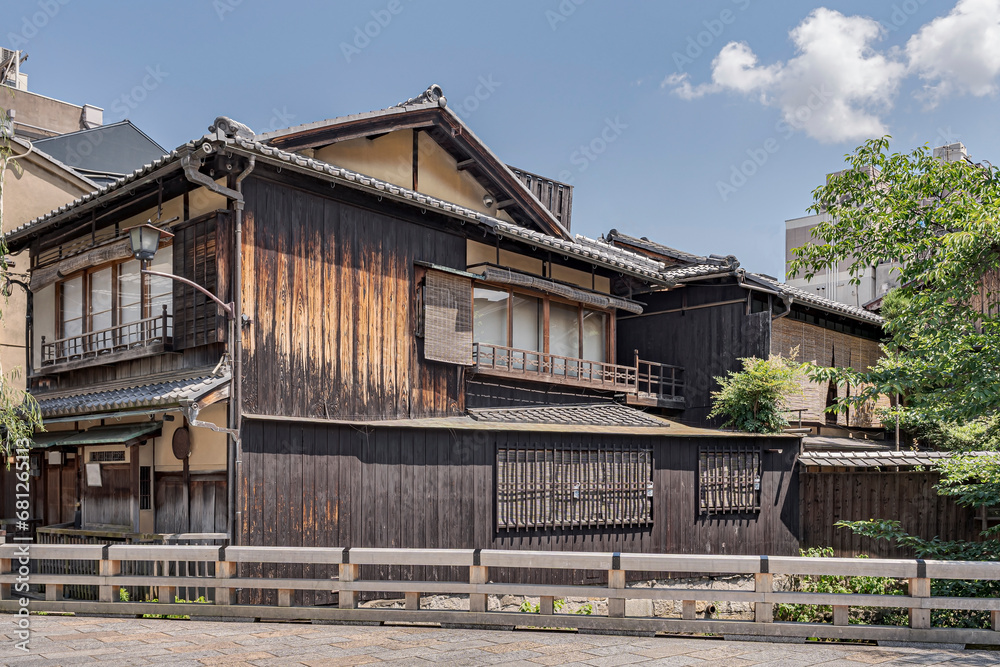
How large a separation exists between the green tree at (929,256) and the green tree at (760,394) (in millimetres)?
5643

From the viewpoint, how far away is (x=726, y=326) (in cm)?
2047

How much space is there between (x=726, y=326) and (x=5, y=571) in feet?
53.4

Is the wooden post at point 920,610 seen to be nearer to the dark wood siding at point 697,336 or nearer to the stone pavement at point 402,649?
the stone pavement at point 402,649

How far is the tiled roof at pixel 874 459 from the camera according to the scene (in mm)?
16766

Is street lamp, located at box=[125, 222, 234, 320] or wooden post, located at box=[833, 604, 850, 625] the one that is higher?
street lamp, located at box=[125, 222, 234, 320]

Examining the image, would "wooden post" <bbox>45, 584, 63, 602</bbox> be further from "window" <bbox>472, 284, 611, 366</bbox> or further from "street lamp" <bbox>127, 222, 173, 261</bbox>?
"window" <bbox>472, 284, 611, 366</bbox>

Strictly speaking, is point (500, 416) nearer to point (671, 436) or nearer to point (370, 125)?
point (671, 436)

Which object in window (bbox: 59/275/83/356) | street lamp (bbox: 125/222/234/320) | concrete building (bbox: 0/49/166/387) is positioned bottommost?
window (bbox: 59/275/83/356)

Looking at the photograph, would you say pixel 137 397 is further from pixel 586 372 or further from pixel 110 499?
pixel 586 372

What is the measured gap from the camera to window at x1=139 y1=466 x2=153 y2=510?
44.5 ft

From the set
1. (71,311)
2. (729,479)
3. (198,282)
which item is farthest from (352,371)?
(729,479)

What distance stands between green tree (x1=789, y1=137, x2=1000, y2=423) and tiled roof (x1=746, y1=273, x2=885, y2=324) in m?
7.85

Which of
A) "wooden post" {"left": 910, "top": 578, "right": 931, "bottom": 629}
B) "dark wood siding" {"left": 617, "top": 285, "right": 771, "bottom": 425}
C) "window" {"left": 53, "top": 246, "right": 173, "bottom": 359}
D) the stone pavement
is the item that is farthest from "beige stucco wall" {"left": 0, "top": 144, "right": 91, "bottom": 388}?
"wooden post" {"left": 910, "top": 578, "right": 931, "bottom": 629}

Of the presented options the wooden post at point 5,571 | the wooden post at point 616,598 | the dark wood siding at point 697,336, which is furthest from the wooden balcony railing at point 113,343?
the dark wood siding at point 697,336
